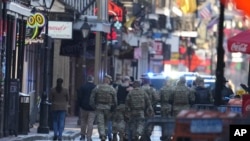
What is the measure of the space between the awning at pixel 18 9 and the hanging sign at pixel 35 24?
97 centimetres

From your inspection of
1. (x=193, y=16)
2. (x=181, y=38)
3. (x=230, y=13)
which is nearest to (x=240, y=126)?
(x=181, y=38)

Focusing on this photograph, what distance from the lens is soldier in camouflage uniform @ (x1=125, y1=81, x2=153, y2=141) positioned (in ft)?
94.4

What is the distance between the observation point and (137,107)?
28.8 meters

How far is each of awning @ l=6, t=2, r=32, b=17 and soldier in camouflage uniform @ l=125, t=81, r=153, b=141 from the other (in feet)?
13.0

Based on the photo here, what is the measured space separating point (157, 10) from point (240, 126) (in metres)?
61.2

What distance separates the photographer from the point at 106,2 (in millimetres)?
47938

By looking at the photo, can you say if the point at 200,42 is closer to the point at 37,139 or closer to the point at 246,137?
the point at 37,139

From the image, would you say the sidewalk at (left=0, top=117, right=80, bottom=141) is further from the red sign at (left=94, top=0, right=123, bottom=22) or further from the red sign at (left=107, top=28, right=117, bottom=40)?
the red sign at (left=94, top=0, right=123, bottom=22)

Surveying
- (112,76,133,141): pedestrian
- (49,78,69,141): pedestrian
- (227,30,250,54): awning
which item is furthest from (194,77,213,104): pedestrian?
(227,30,250,54): awning

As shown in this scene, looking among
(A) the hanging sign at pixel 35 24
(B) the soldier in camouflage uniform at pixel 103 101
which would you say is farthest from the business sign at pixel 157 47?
(B) the soldier in camouflage uniform at pixel 103 101

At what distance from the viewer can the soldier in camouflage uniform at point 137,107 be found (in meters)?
28.8

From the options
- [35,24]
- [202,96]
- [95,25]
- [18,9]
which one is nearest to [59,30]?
[35,24]

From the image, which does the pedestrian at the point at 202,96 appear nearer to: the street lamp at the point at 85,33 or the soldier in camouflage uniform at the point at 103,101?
the soldier in camouflage uniform at the point at 103,101

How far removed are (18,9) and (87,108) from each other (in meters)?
3.50
